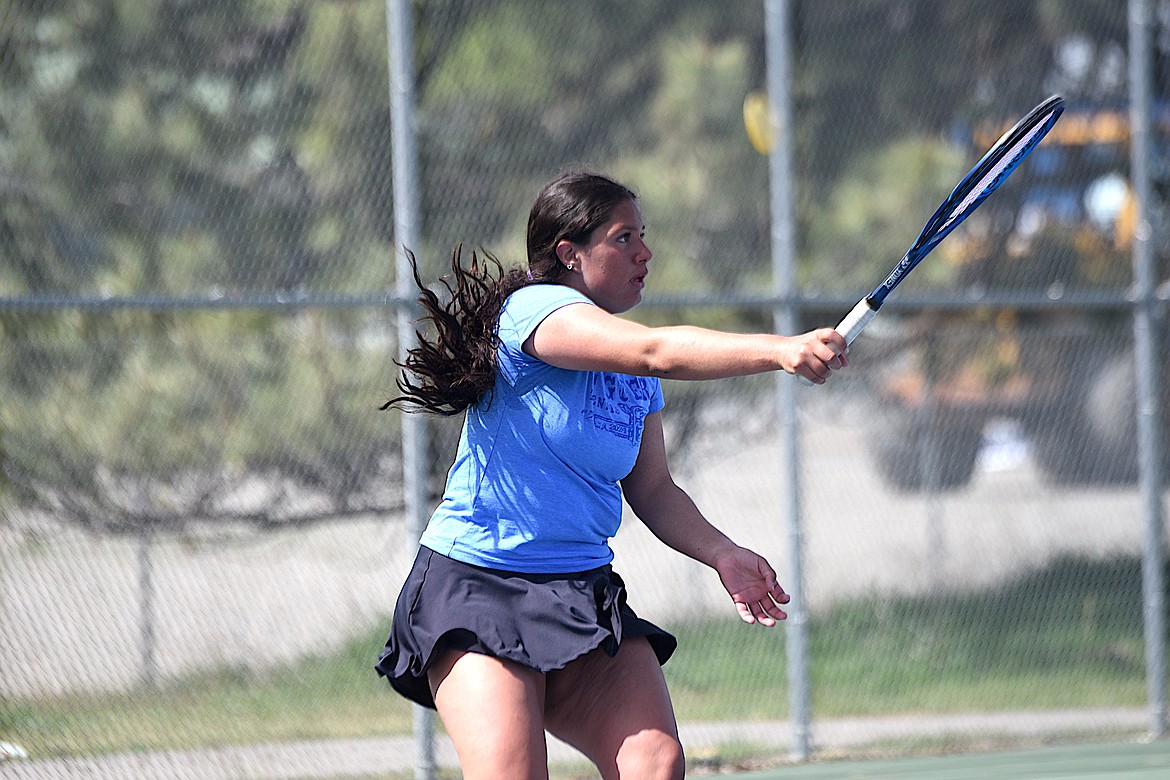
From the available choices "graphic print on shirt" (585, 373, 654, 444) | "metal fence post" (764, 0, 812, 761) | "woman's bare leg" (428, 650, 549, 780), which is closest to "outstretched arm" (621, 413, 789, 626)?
"graphic print on shirt" (585, 373, 654, 444)

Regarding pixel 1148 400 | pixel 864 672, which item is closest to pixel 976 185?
pixel 1148 400

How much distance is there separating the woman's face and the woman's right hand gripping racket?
0.50 m

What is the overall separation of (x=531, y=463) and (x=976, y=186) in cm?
115

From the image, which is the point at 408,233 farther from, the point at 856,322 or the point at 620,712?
the point at 856,322

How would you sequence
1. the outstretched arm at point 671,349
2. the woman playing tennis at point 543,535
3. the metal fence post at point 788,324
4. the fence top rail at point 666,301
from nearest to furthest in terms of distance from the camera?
the outstretched arm at point 671,349 < the woman playing tennis at point 543,535 < the fence top rail at point 666,301 < the metal fence post at point 788,324

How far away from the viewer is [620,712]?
10.2ft

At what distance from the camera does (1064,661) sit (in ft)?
22.9

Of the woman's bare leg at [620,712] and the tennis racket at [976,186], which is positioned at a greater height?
the tennis racket at [976,186]

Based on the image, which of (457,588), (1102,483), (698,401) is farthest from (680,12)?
(457,588)

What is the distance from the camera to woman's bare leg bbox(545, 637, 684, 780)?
9.94 ft

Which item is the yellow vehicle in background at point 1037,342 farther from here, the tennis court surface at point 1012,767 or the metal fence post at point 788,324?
the tennis court surface at point 1012,767

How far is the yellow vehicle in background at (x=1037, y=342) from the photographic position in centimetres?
696

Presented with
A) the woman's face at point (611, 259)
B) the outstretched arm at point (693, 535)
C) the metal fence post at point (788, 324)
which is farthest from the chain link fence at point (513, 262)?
the woman's face at point (611, 259)

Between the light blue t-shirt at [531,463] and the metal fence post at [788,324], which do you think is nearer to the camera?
the light blue t-shirt at [531,463]
